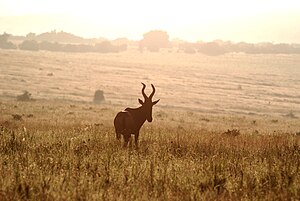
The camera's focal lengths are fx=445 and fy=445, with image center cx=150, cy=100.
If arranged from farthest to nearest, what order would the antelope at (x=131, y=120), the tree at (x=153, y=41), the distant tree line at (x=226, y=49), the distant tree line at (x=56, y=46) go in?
1. the tree at (x=153, y=41)
2. the distant tree line at (x=226, y=49)
3. the distant tree line at (x=56, y=46)
4. the antelope at (x=131, y=120)

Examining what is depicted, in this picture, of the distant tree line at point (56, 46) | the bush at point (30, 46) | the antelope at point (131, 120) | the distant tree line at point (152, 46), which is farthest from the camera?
the distant tree line at point (152, 46)

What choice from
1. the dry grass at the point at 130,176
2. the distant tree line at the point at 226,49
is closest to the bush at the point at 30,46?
the distant tree line at the point at 226,49

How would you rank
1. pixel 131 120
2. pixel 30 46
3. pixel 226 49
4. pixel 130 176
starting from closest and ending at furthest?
1. pixel 130 176
2. pixel 131 120
3. pixel 30 46
4. pixel 226 49

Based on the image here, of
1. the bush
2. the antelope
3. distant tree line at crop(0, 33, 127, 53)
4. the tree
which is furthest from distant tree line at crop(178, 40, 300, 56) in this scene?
the antelope

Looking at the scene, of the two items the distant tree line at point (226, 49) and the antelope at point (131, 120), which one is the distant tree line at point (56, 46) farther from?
the antelope at point (131, 120)

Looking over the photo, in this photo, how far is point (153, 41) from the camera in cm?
15788

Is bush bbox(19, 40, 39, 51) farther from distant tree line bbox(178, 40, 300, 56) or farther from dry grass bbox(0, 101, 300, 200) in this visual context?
dry grass bbox(0, 101, 300, 200)

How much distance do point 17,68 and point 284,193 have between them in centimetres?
8280

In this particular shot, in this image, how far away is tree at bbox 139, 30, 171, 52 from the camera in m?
156

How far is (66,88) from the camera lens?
67.6 metres

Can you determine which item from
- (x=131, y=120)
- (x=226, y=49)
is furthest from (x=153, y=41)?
(x=131, y=120)

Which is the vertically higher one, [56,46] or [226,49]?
[56,46]

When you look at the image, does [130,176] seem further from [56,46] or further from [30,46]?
[56,46]

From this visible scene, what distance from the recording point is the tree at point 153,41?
512 feet
